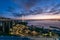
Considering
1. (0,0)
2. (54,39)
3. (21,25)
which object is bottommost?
(54,39)

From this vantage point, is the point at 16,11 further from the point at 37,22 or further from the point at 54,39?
the point at 54,39

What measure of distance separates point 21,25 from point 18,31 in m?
0.10

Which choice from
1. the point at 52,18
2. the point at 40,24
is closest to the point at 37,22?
the point at 40,24

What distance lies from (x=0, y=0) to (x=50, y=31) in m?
0.90

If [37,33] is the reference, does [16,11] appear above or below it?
above

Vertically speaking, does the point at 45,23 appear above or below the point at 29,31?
above

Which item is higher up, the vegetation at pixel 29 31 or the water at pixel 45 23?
the water at pixel 45 23

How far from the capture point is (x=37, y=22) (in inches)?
106

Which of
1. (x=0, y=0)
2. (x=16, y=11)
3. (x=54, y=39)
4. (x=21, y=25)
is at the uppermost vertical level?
(x=0, y=0)

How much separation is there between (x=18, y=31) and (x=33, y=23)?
0.26m

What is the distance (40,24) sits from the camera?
2703mm

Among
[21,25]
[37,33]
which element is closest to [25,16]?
[21,25]

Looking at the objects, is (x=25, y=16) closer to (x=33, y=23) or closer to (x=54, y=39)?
(x=33, y=23)

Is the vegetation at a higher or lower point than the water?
lower
